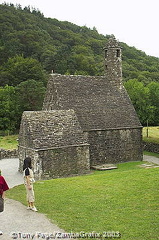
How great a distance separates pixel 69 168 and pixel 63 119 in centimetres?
405

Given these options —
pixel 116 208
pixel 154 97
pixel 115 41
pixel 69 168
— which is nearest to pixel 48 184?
pixel 69 168

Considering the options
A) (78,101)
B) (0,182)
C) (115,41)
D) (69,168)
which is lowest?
(69,168)

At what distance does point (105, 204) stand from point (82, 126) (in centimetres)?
1553

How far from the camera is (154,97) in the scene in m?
59.4

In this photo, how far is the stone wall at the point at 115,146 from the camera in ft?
96.8

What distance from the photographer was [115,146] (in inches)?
1210

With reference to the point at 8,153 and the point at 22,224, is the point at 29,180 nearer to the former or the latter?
the point at 22,224

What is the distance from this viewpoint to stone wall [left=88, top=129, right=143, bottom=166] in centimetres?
2952

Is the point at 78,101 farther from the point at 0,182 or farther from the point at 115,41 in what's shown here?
the point at 0,182

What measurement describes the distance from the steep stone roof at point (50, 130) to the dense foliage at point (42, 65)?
22.1 metres

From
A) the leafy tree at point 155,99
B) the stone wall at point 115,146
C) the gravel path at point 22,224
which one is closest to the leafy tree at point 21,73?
the leafy tree at point 155,99

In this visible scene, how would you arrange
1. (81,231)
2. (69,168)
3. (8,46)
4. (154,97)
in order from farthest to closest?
(8,46), (154,97), (69,168), (81,231)

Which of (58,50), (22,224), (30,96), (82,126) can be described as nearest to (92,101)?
(82,126)

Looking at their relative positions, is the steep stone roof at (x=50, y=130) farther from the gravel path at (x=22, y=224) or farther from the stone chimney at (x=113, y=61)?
the gravel path at (x=22, y=224)
